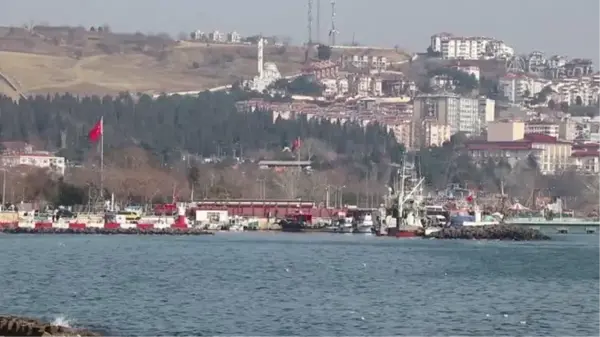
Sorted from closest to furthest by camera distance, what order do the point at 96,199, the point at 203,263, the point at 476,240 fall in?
the point at 203,263
the point at 476,240
the point at 96,199

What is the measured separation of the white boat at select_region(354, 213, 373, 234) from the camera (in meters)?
92.6

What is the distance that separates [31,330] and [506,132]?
166457mm

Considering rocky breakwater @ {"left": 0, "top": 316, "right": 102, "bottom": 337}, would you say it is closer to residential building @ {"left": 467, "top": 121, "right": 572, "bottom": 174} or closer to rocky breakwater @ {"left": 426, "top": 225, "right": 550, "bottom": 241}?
rocky breakwater @ {"left": 426, "top": 225, "right": 550, "bottom": 241}

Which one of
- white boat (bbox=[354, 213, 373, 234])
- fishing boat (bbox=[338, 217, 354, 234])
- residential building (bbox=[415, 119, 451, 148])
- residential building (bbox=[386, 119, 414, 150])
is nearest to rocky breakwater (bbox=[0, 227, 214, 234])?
fishing boat (bbox=[338, 217, 354, 234])

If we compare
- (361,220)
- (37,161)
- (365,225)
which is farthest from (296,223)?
(37,161)

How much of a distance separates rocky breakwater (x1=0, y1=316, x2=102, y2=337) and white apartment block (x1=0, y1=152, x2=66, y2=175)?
3376 inches

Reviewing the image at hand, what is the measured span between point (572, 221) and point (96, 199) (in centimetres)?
2827

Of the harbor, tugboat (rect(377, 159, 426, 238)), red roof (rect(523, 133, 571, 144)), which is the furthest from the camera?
red roof (rect(523, 133, 571, 144))

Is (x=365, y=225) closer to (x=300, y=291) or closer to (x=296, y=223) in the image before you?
(x=296, y=223)

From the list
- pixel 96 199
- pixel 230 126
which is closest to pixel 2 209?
pixel 96 199

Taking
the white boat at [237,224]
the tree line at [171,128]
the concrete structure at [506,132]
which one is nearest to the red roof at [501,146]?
the concrete structure at [506,132]

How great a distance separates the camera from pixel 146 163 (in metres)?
117

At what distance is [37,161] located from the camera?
127062 mm

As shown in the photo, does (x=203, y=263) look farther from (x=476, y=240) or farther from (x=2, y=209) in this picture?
(x=2, y=209)
